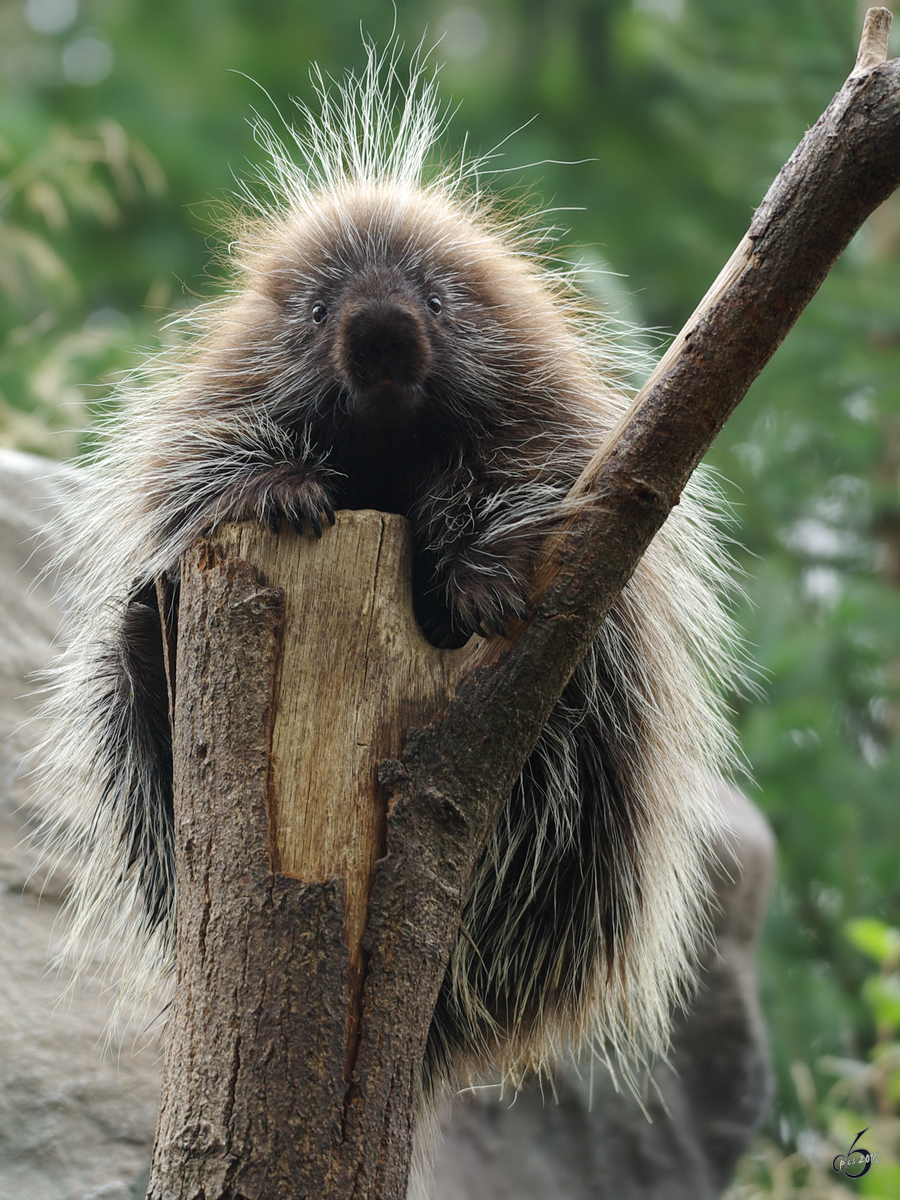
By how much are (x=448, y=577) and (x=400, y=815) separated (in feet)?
1.15

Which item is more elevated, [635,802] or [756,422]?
[756,422]

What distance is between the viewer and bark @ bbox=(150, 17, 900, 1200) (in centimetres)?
118

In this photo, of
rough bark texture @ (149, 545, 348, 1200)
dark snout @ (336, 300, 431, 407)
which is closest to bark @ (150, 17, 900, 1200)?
rough bark texture @ (149, 545, 348, 1200)

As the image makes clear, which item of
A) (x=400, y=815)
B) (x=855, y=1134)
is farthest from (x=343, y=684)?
(x=855, y=1134)

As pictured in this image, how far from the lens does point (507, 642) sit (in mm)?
1378

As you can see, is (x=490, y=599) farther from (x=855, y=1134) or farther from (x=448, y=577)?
(x=855, y=1134)

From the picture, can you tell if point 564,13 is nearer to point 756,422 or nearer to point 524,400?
point 756,422

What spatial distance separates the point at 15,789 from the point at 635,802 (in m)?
1.36

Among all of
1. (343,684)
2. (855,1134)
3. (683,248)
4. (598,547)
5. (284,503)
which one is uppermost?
(683,248)

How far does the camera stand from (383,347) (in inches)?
63.6

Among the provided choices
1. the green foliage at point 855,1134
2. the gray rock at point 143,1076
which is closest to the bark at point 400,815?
the gray rock at point 143,1076

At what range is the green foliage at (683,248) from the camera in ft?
11.9

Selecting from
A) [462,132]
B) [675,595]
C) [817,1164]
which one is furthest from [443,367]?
[462,132]

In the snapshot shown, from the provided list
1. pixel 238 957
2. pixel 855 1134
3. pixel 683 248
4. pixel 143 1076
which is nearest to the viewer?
pixel 238 957
